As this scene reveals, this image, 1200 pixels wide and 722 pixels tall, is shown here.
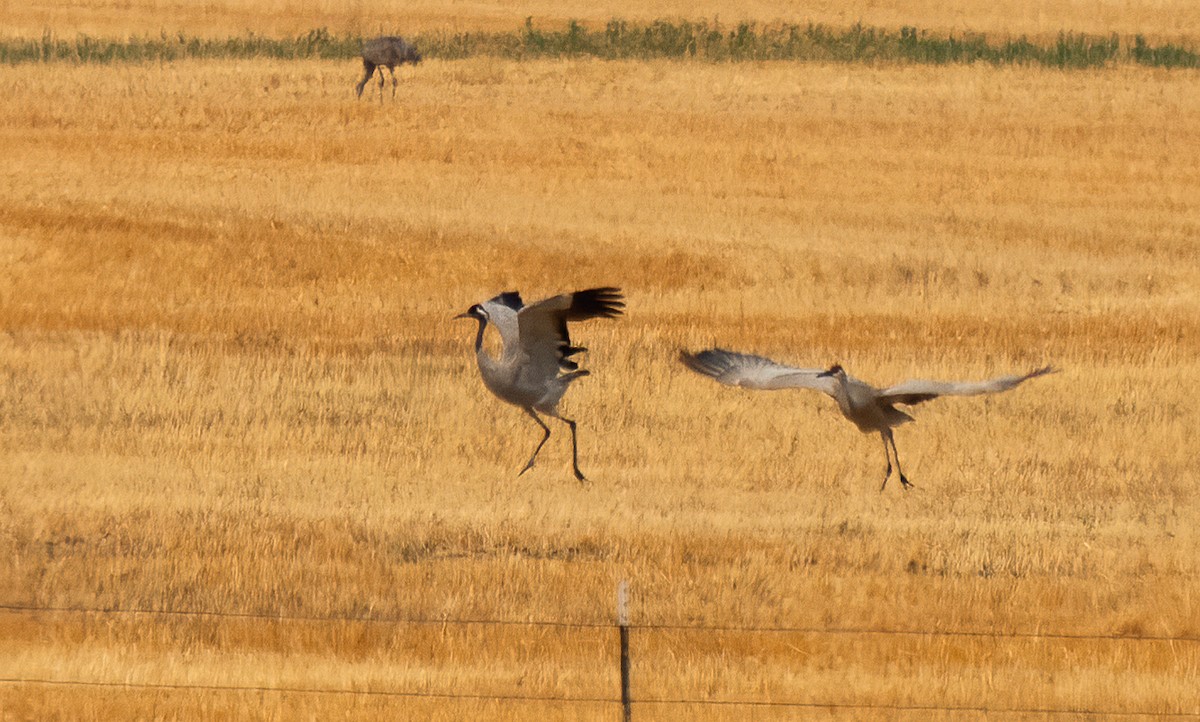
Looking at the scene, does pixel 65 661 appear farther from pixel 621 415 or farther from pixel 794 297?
pixel 794 297

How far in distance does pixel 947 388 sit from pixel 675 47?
65.3 ft

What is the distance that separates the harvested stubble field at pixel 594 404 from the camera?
760 centimetres

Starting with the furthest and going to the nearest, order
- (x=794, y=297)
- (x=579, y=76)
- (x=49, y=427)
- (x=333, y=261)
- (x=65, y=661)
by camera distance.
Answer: (x=579, y=76), (x=333, y=261), (x=794, y=297), (x=49, y=427), (x=65, y=661)

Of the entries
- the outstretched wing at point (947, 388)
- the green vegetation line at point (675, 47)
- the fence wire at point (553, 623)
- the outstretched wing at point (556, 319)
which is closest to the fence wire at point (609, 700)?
the fence wire at point (553, 623)

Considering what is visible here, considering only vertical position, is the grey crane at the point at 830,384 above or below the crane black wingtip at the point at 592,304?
below

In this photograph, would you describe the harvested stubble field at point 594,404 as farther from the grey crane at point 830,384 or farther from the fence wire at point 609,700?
the grey crane at point 830,384

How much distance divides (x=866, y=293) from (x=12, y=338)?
7156 millimetres

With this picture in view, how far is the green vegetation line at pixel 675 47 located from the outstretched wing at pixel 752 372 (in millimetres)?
17737

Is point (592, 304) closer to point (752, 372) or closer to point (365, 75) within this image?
point (752, 372)

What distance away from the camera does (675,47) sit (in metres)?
28.2

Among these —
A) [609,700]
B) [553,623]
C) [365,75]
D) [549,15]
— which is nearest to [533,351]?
[553,623]

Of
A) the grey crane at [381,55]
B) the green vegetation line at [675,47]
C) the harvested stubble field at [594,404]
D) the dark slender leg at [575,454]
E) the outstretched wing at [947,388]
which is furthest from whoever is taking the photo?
the green vegetation line at [675,47]

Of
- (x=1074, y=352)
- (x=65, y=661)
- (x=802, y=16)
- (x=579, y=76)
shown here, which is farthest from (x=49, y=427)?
(x=802, y=16)

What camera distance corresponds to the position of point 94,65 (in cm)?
2702
